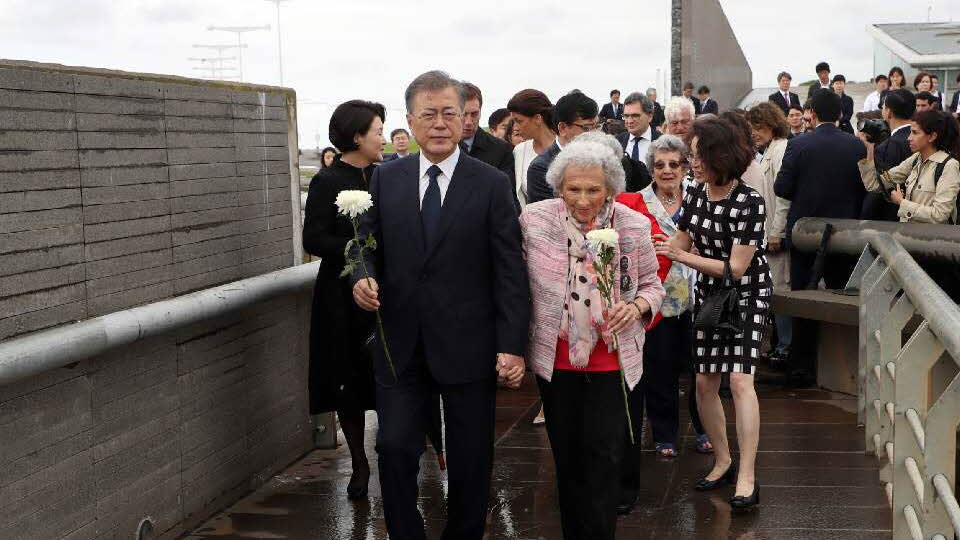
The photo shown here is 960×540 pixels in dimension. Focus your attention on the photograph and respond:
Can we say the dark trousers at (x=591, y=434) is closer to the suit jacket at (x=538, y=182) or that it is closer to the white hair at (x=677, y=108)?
the suit jacket at (x=538, y=182)

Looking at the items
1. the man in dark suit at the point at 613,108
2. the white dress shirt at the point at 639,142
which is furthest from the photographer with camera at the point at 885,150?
the man in dark suit at the point at 613,108

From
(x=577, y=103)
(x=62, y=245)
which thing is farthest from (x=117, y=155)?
(x=577, y=103)

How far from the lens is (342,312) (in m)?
6.54

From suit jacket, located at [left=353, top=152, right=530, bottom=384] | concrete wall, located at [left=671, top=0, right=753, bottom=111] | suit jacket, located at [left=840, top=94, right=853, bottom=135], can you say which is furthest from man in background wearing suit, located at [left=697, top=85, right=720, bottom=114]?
suit jacket, located at [left=353, top=152, right=530, bottom=384]

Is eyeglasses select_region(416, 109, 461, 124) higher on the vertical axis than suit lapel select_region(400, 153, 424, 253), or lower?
higher

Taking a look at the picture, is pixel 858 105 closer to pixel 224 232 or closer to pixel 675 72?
pixel 675 72

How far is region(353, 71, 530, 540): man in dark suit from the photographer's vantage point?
4.88 metres

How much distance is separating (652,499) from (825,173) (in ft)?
14.6

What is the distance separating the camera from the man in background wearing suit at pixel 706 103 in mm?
20562

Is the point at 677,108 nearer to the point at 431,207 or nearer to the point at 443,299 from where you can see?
the point at 431,207

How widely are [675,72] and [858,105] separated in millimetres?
14336

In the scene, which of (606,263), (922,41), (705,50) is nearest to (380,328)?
(606,263)

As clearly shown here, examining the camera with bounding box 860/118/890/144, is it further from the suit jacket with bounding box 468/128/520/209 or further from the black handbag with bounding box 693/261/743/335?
the black handbag with bounding box 693/261/743/335

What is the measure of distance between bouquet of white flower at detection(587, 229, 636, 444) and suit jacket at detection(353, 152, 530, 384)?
0.94 ft
